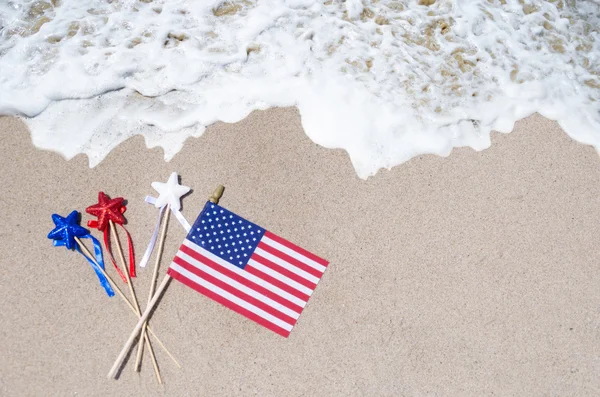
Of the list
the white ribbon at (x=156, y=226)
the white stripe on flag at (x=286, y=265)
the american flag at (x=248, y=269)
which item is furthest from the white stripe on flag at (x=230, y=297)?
the white stripe on flag at (x=286, y=265)

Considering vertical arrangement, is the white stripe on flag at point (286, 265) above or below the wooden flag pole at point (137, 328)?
above

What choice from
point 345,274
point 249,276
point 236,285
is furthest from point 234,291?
point 345,274

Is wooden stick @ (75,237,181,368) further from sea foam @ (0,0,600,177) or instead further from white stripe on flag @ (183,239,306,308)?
sea foam @ (0,0,600,177)

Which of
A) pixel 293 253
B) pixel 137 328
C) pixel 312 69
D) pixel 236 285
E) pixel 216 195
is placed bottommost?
pixel 137 328

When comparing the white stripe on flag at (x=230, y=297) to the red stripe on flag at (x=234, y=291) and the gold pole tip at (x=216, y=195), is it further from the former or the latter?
the gold pole tip at (x=216, y=195)

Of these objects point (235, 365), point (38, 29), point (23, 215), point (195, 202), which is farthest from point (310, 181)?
point (38, 29)

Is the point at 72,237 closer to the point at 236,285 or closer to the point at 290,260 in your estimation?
the point at 236,285

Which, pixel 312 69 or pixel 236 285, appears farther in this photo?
pixel 312 69

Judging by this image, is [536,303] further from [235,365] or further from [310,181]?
[235,365]
